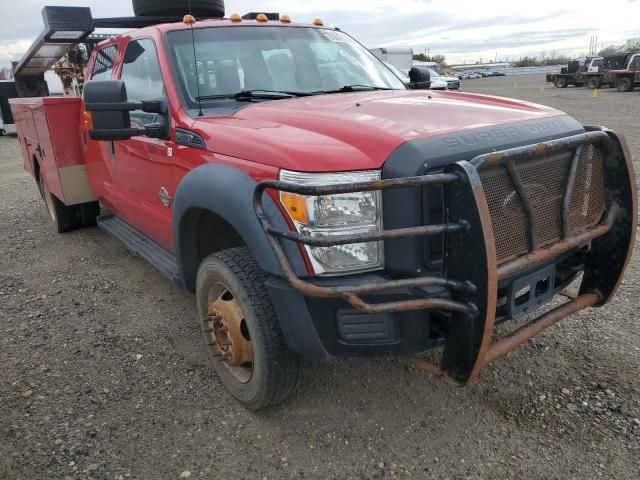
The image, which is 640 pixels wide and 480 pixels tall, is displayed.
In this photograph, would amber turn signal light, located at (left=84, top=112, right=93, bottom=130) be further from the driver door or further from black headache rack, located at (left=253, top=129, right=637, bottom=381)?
black headache rack, located at (left=253, top=129, right=637, bottom=381)

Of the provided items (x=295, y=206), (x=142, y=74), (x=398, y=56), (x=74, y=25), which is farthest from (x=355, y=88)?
(x=398, y=56)

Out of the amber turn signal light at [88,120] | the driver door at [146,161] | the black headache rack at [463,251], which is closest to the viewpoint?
the black headache rack at [463,251]

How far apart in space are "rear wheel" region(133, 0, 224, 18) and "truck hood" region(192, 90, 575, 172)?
7.97ft

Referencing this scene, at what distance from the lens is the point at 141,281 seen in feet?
15.5

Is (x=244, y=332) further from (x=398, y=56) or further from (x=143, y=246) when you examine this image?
(x=398, y=56)

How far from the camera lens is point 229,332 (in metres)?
2.75

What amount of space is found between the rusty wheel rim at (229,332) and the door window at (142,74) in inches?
49.7

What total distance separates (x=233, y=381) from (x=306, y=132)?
4.48 ft

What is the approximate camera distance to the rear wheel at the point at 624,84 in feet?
91.1

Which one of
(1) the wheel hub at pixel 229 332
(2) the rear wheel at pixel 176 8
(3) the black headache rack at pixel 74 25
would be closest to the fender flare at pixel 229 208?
(1) the wheel hub at pixel 229 332

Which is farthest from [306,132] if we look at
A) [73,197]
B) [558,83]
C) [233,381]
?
[558,83]

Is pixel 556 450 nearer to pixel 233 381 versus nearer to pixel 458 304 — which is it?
pixel 458 304

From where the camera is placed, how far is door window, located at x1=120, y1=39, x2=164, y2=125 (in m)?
3.48

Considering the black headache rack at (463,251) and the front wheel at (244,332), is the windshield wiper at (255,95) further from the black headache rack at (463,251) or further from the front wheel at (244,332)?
the black headache rack at (463,251)
